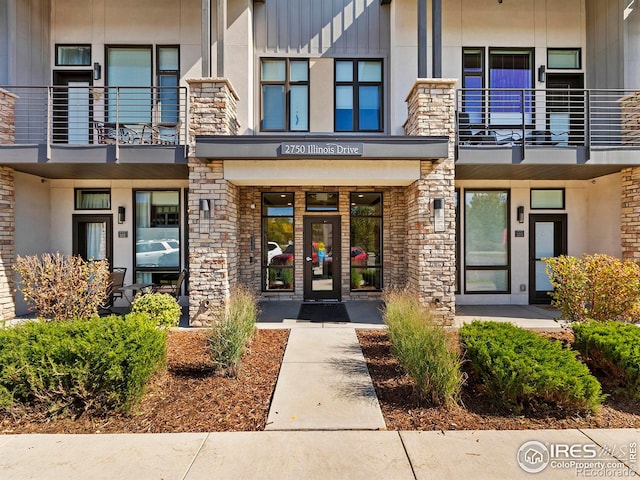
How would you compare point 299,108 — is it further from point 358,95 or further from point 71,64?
point 71,64

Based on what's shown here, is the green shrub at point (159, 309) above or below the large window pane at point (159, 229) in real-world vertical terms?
below

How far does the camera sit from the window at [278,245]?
9844 mm

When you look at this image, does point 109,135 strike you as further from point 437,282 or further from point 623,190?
point 623,190

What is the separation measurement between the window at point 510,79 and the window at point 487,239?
2.05 meters

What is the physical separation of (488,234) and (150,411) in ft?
29.5

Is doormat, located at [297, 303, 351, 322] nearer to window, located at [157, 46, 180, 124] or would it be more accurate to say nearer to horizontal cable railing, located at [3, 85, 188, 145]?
horizontal cable railing, located at [3, 85, 188, 145]

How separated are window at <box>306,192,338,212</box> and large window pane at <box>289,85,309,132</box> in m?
1.84

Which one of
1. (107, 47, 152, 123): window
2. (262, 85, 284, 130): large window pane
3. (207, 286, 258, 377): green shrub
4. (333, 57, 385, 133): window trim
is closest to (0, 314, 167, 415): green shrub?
(207, 286, 258, 377): green shrub

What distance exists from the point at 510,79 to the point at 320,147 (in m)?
6.54

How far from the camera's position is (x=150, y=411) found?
3.86 m

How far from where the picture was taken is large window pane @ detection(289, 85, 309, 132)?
963 cm

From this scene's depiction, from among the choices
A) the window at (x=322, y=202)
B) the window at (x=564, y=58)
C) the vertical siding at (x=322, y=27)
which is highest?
the vertical siding at (x=322, y=27)

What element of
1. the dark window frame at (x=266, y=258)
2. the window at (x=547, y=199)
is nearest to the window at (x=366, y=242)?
the dark window frame at (x=266, y=258)

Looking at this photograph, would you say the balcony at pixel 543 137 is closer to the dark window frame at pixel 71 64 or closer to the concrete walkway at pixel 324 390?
the concrete walkway at pixel 324 390
